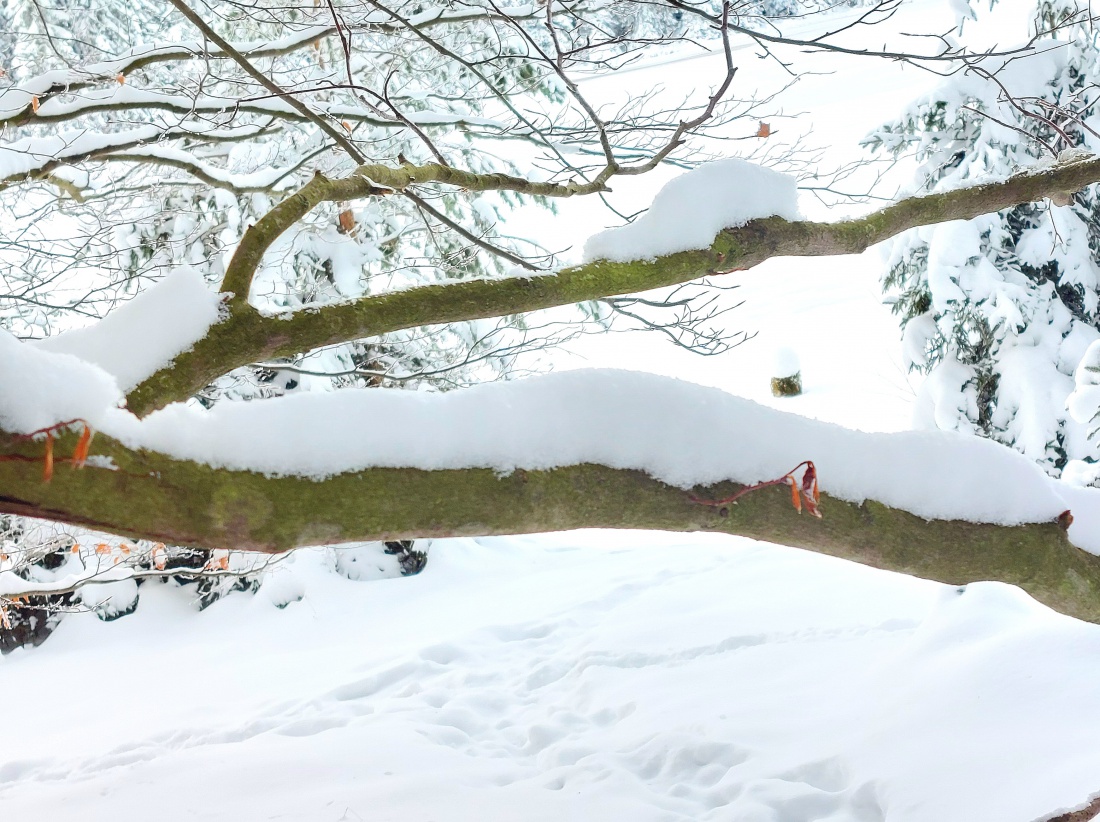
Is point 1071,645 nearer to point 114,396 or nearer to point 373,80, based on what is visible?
point 114,396

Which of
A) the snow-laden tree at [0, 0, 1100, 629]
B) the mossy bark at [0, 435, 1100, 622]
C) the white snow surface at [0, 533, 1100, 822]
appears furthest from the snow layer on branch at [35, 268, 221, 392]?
the white snow surface at [0, 533, 1100, 822]

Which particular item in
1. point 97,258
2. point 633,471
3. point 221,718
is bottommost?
point 221,718

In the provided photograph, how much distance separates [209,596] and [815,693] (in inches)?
241

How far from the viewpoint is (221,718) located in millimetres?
4844

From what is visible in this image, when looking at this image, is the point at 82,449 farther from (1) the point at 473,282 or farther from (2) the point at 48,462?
(1) the point at 473,282

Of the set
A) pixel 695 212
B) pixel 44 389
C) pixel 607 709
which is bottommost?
pixel 607 709

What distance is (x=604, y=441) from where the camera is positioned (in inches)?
54.4

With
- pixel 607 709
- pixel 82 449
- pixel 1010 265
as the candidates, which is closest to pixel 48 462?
pixel 82 449

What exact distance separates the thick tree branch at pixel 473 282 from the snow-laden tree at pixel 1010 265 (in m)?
4.11

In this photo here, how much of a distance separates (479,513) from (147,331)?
2.46ft

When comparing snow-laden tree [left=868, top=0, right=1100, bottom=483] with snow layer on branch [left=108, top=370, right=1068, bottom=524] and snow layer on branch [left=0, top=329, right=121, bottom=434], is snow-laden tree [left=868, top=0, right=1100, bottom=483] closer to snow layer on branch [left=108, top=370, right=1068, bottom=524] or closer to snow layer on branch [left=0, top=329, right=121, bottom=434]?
snow layer on branch [left=108, top=370, right=1068, bottom=524]

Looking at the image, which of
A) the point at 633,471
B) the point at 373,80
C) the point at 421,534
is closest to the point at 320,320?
the point at 421,534

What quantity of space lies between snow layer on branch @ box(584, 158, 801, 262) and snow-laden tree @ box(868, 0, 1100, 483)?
4841mm

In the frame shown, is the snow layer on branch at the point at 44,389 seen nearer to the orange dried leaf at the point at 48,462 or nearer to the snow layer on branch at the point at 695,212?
the orange dried leaf at the point at 48,462
